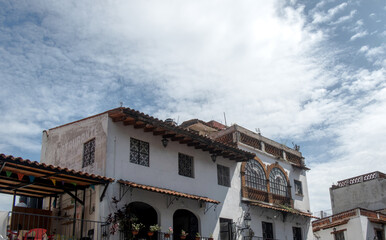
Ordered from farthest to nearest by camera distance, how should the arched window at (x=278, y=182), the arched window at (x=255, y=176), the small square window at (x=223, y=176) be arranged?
1. the arched window at (x=278, y=182)
2. the arched window at (x=255, y=176)
3. the small square window at (x=223, y=176)

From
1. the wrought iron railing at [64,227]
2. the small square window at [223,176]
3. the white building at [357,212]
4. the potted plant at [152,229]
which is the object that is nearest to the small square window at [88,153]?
the wrought iron railing at [64,227]

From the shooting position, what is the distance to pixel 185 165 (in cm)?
1948

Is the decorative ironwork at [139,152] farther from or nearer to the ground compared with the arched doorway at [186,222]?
farther from the ground

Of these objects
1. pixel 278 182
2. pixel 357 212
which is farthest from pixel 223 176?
pixel 357 212

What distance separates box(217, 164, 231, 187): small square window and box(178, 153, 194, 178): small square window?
6.43 feet

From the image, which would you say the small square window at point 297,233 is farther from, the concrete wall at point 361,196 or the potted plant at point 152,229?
the concrete wall at point 361,196

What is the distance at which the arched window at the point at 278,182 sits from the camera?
79.0ft

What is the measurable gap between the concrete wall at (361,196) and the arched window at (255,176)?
1768 centimetres

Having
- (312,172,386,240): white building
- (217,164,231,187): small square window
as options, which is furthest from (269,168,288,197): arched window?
(312,172,386,240): white building

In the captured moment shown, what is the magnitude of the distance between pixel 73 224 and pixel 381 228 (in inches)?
959

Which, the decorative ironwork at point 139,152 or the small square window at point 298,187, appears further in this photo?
the small square window at point 298,187

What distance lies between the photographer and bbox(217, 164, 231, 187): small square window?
69.2 feet

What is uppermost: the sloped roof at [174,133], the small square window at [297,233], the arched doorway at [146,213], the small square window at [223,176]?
the sloped roof at [174,133]

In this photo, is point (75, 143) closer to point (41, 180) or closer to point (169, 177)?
point (41, 180)
